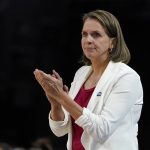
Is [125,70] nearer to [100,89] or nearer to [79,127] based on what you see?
[100,89]

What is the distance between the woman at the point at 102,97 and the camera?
8.88 feet

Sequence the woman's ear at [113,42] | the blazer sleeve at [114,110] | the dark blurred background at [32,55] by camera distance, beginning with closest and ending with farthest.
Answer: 1. the blazer sleeve at [114,110]
2. the woman's ear at [113,42]
3. the dark blurred background at [32,55]

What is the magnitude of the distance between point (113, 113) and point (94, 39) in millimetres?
379

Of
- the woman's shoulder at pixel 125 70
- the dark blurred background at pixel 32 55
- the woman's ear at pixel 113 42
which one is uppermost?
the woman's ear at pixel 113 42

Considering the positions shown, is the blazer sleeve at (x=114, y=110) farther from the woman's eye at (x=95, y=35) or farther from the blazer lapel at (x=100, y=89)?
the woman's eye at (x=95, y=35)

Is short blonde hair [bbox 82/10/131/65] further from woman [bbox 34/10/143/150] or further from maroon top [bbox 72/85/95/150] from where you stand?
maroon top [bbox 72/85/95/150]

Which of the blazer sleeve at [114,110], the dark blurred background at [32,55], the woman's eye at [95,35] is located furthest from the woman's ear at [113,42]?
the dark blurred background at [32,55]

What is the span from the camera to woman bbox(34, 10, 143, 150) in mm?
2707

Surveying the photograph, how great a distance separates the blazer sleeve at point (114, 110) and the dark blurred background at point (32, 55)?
294cm

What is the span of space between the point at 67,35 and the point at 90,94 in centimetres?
296

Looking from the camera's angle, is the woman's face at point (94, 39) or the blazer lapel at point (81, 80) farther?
the blazer lapel at point (81, 80)

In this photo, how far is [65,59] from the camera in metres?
5.90

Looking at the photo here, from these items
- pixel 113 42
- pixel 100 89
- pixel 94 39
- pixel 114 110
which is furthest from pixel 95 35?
pixel 114 110

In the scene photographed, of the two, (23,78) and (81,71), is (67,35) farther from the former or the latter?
(81,71)
